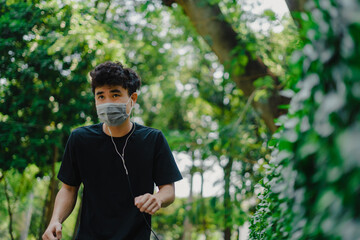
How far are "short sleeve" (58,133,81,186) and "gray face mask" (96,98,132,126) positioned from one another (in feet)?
1.03

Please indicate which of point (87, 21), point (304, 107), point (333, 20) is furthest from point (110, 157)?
point (87, 21)

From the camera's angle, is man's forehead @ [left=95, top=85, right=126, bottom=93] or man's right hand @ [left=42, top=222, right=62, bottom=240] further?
man's forehead @ [left=95, top=85, right=126, bottom=93]

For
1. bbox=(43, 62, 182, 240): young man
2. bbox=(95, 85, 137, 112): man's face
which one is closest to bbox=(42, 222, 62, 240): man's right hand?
bbox=(43, 62, 182, 240): young man

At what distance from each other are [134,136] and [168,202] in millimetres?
623

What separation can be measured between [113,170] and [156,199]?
0.57 m

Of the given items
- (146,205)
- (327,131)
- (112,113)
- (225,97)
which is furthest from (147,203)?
(225,97)

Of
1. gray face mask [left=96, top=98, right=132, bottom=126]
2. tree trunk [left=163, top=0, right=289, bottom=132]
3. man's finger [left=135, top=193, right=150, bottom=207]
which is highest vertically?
tree trunk [left=163, top=0, right=289, bottom=132]

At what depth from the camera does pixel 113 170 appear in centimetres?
310

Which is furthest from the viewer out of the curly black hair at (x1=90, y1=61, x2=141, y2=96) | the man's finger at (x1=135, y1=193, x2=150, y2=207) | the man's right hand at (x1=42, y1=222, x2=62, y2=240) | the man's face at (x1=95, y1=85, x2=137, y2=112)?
the man's face at (x1=95, y1=85, x2=137, y2=112)

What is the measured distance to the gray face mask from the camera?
10.5 feet

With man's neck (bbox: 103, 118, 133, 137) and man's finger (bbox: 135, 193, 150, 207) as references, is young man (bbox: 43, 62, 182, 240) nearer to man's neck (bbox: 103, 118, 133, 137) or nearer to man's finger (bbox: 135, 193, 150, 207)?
man's neck (bbox: 103, 118, 133, 137)

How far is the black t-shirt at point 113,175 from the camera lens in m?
2.93

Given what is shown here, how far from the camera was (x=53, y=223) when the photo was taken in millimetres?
2955

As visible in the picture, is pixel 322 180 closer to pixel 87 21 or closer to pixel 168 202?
pixel 168 202
